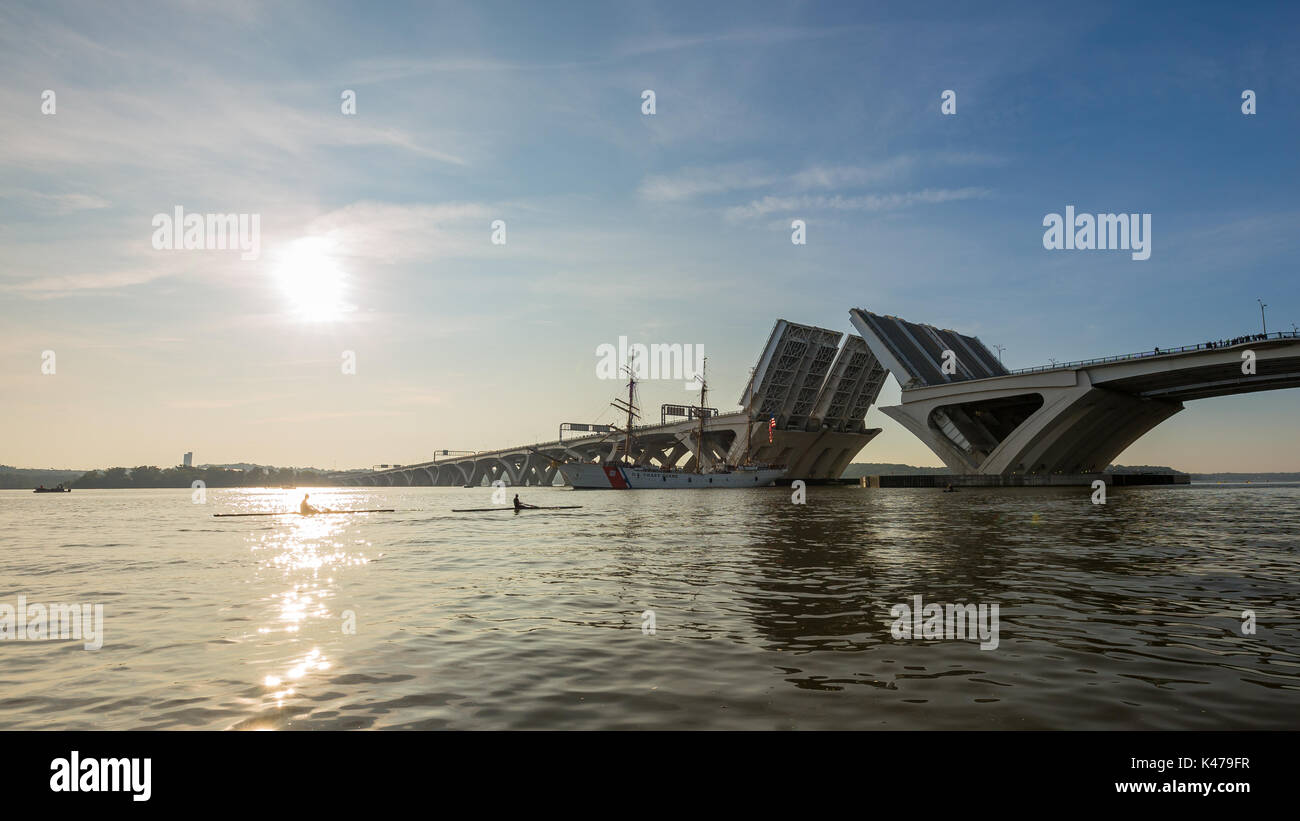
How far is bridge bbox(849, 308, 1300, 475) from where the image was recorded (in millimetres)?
69125

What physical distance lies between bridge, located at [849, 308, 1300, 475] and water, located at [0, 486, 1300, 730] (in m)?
61.0

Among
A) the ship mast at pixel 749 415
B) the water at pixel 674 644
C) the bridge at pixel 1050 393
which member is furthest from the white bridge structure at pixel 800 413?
the water at pixel 674 644

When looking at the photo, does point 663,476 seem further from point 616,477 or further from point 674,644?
point 674,644

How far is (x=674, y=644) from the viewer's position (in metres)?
8.41

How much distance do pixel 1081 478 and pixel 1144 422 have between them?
19.1 metres

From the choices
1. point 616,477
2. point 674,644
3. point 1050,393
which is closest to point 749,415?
point 616,477

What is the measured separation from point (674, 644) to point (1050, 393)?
263 feet

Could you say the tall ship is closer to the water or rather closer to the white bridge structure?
the white bridge structure

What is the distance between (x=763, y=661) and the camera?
744 centimetres

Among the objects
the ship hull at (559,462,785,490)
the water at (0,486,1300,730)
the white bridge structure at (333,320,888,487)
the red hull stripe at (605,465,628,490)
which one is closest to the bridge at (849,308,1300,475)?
the white bridge structure at (333,320,888,487)

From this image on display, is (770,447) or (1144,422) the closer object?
(1144,422)

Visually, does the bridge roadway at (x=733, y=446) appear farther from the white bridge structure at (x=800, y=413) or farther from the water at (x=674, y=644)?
the water at (x=674, y=644)
